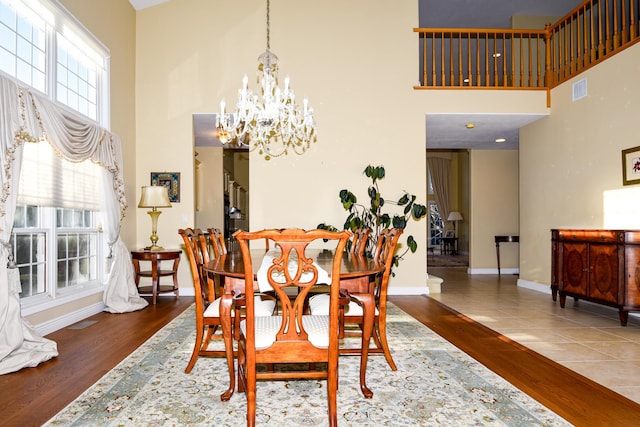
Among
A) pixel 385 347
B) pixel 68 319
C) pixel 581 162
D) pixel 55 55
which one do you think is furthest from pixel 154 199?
pixel 581 162

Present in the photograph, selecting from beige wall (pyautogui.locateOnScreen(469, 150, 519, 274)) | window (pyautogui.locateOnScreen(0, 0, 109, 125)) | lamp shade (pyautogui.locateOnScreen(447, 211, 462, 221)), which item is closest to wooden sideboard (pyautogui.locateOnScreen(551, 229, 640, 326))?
beige wall (pyautogui.locateOnScreen(469, 150, 519, 274))

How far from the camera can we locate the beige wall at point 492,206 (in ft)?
27.4

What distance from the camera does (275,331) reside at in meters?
1.96

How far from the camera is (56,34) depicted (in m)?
3.88

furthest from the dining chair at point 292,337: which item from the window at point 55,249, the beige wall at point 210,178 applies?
the beige wall at point 210,178

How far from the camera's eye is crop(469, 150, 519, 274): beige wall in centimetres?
834

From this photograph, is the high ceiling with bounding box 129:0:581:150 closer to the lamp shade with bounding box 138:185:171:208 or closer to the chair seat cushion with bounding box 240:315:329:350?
the lamp shade with bounding box 138:185:171:208

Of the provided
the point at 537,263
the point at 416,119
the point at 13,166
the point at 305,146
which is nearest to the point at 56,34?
the point at 13,166

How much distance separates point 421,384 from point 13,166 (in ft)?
10.8

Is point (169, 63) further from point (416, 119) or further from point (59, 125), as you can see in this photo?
point (416, 119)

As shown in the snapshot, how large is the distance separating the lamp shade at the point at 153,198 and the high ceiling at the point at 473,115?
4.37 ft

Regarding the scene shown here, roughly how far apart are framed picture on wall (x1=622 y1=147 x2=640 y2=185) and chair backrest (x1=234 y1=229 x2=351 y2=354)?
4.07m

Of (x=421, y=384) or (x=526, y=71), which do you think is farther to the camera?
(x=526, y=71)

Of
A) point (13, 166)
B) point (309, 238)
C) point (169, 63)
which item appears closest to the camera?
point (309, 238)
